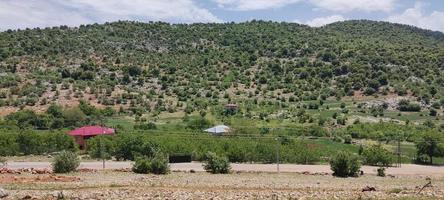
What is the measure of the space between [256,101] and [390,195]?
77.9 m

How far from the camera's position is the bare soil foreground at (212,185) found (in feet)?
96.7

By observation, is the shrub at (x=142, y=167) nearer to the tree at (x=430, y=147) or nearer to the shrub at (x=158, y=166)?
the shrub at (x=158, y=166)

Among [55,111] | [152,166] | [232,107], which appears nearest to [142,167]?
[152,166]

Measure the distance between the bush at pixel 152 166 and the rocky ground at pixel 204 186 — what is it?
3.03 feet

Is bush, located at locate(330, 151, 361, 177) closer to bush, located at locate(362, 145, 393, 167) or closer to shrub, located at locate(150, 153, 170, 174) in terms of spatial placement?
bush, located at locate(362, 145, 393, 167)

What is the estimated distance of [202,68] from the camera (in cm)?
12494

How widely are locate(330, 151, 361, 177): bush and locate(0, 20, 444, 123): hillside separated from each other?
1910 inches

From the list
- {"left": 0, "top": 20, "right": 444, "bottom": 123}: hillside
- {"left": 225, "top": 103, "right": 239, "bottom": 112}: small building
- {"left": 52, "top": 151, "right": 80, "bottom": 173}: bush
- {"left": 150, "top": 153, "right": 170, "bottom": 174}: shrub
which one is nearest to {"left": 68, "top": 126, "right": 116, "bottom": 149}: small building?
{"left": 52, "top": 151, "right": 80, "bottom": 173}: bush

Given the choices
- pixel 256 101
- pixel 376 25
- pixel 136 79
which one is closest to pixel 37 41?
pixel 136 79

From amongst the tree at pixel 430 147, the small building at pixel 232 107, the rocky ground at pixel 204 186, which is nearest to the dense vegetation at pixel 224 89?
the tree at pixel 430 147

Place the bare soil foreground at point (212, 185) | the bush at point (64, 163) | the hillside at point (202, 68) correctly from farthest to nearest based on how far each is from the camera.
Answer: the hillside at point (202, 68), the bush at point (64, 163), the bare soil foreground at point (212, 185)

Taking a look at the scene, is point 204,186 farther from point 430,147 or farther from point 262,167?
point 430,147

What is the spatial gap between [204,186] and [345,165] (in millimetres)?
15375

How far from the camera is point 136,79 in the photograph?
380 feet
